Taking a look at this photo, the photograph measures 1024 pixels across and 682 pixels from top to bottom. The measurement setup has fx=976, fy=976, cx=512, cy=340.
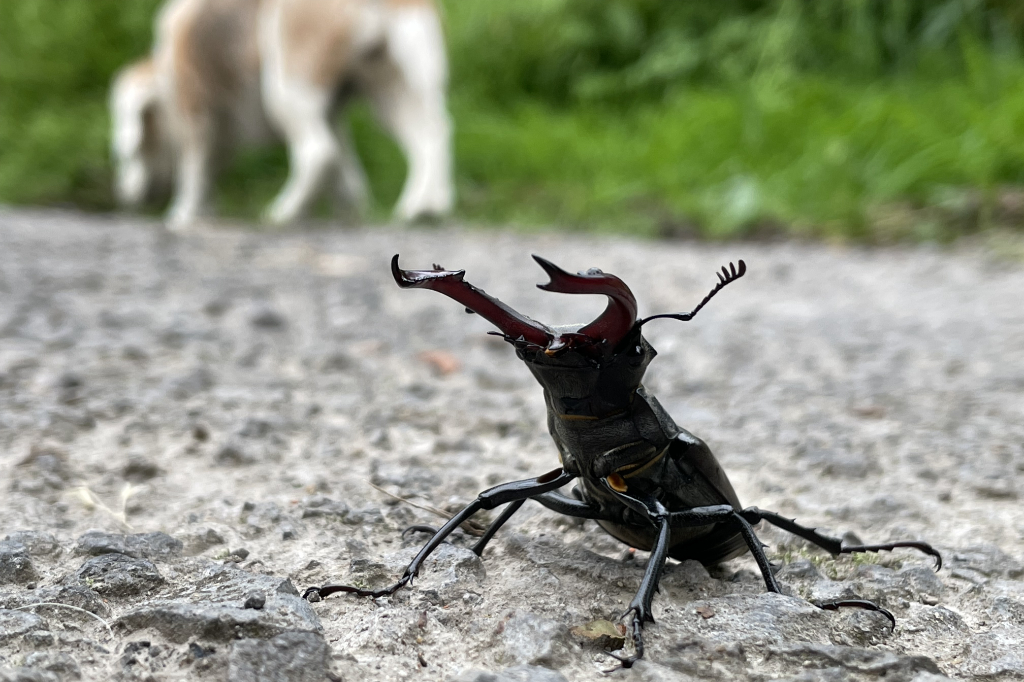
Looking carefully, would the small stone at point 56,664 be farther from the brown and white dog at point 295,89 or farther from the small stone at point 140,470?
the brown and white dog at point 295,89

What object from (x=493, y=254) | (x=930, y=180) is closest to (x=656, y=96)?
(x=930, y=180)

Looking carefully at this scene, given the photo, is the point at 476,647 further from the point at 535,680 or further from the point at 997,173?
the point at 997,173

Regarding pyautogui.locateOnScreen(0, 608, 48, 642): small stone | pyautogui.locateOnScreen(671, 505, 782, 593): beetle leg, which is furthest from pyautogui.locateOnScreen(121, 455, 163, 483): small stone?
pyautogui.locateOnScreen(671, 505, 782, 593): beetle leg

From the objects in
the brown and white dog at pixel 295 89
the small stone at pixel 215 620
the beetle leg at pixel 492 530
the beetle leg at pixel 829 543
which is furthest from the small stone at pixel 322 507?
the brown and white dog at pixel 295 89

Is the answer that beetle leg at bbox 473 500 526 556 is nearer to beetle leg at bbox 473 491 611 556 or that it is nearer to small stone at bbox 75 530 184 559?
beetle leg at bbox 473 491 611 556

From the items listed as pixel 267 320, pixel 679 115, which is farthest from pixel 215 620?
pixel 679 115

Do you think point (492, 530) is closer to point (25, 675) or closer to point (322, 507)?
point (322, 507)
